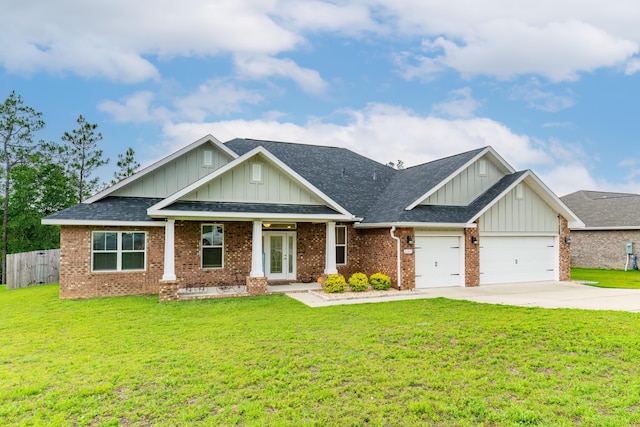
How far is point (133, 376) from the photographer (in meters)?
5.39

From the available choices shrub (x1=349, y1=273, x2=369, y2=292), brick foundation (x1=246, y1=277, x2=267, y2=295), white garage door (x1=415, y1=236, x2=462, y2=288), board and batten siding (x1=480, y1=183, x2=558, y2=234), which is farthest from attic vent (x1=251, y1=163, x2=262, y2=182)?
board and batten siding (x1=480, y1=183, x2=558, y2=234)

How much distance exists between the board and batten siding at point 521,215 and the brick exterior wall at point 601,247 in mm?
9855

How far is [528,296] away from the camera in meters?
12.0

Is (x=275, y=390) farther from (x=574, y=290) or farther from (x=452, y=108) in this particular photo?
(x=452, y=108)

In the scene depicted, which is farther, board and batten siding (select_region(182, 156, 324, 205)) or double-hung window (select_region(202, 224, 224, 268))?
double-hung window (select_region(202, 224, 224, 268))

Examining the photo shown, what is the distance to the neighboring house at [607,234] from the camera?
21859 mm

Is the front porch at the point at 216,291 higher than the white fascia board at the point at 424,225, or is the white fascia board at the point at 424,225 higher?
the white fascia board at the point at 424,225

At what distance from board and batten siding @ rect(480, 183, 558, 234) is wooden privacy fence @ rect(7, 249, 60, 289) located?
19319 millimetres

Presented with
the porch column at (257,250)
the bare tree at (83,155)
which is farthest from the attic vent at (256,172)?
the bare tree at (83,155)

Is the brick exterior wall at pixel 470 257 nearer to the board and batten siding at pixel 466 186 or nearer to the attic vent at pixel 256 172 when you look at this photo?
the board and batten siding at pixel 466 186

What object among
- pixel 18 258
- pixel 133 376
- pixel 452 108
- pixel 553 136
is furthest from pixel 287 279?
pixel 553 136

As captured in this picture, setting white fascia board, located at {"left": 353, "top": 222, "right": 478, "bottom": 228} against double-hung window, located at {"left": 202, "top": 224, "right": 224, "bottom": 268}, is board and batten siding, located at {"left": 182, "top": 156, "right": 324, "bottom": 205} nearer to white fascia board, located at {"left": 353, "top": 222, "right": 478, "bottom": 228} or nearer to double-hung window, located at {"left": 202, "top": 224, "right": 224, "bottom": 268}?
double-hung window, located at {"left": 202, "top": 224, "right": 224, "bottom": 268}

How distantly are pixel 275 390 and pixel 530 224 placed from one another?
14273 millimetres

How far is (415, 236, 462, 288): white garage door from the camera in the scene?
46.1 ft
